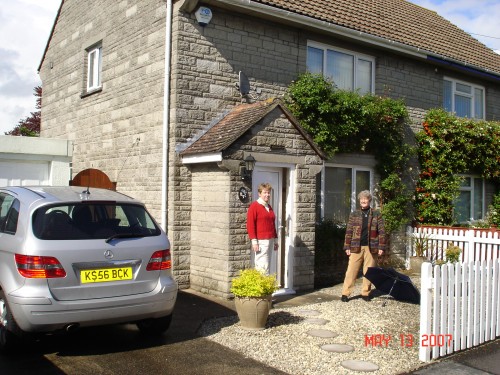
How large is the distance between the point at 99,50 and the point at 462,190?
1043cm

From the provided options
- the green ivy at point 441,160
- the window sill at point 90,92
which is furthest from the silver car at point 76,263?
the green ivy at point 441,160

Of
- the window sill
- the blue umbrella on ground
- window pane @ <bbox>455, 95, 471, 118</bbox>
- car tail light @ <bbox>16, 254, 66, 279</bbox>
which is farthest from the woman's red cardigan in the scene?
window pane @ <bbox>455, 95, 471, 118</bbox>

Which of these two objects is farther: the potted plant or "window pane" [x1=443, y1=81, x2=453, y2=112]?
"window pane" [x1=443, y1=81, x2=453, y2=112]

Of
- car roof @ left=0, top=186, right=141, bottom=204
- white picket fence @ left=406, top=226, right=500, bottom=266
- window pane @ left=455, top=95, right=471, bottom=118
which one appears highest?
window pane @ left=455, top=95, right=471, bottom=118

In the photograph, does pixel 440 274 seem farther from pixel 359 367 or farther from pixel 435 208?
pixel 435 208

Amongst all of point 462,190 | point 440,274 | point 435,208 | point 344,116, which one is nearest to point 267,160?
point 344,116

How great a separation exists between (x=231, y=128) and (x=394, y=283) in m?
3.64

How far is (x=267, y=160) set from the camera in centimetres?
893

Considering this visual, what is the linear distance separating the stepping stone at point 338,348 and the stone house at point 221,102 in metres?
2.57

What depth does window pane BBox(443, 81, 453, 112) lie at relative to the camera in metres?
14.9

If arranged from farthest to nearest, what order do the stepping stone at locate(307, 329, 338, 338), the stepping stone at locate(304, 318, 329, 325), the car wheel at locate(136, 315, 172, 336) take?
the stepping stone at locate(304, 318, 329, 325) → the stepping stone at locate(307, 329, 338, 338) → the car wheel at locate(136, 315, 172, 336)

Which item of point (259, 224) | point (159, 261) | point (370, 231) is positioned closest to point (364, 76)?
point (370, 231)

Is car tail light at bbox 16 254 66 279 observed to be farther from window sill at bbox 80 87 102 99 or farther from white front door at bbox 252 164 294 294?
window sill at bbox 80 87 102 99
